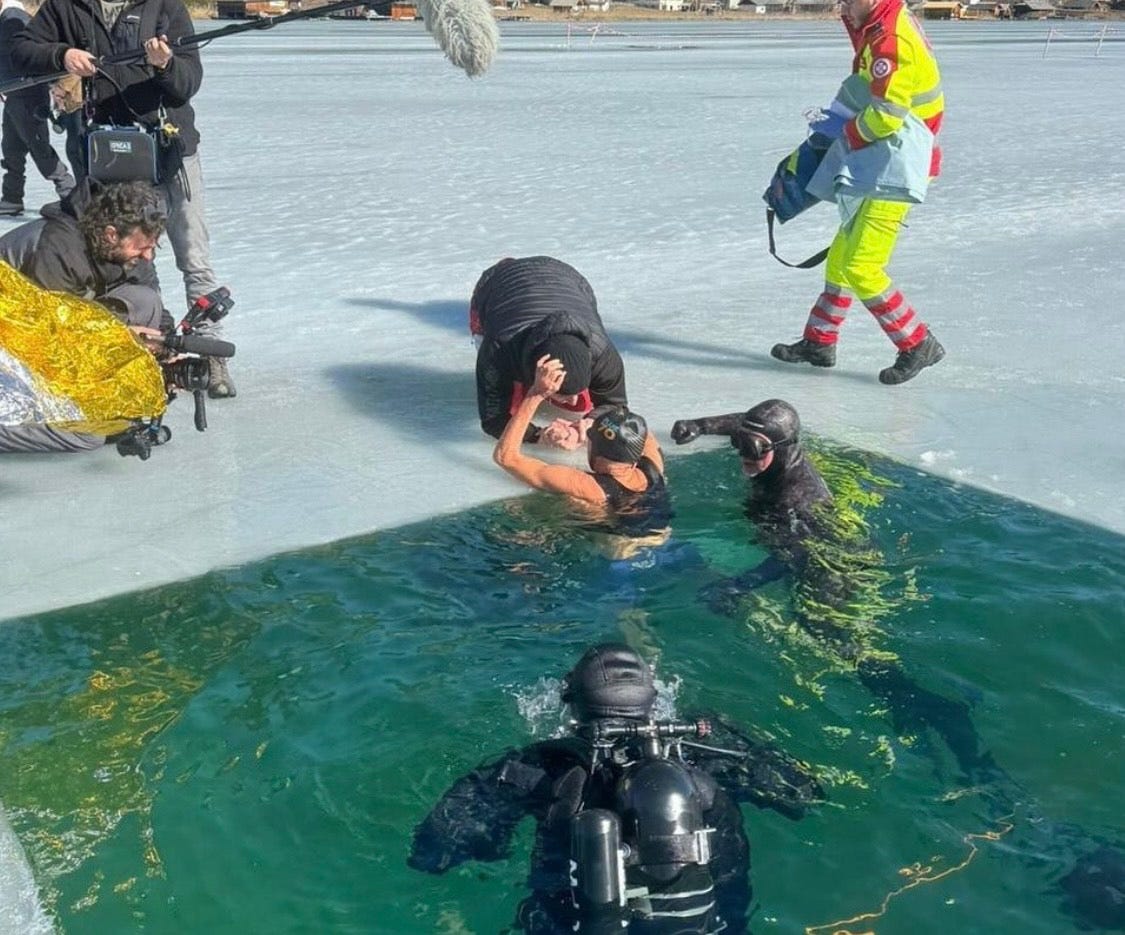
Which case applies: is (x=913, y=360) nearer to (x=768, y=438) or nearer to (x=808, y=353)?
(x=808, y=353)

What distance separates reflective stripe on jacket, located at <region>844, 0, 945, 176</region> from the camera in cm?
558

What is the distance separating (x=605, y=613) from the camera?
13.4ft

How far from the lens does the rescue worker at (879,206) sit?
5613mm

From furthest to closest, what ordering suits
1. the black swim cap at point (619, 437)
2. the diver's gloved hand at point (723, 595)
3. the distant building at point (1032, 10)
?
the distant building at point (1032, 10) → the black swim cap at point (619, 437) → the diver's gloved hand at point (723, 595)

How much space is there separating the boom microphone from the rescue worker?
2774mm

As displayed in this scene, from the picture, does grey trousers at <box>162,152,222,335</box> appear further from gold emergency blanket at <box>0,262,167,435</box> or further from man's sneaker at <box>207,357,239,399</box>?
gold emergency blanket at <box>0,262,167,435</box>

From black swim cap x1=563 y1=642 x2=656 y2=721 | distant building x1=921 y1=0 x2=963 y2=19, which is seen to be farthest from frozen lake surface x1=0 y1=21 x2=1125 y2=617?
distant building x1=921 y1=0 x2=963 y2=19

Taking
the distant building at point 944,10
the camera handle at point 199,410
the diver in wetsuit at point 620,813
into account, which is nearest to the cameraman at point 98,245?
the camera handle at point 199,410

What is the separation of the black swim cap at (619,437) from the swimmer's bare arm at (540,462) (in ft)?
0.48

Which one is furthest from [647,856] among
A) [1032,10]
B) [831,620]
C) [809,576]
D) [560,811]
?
[1032,10]

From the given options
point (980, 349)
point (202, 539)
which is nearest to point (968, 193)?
point (980, 349)

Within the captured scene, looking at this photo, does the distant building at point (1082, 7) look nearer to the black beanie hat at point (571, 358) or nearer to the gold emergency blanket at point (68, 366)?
the black beanie hat at point (571, 358)

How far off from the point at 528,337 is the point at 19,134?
228 inches

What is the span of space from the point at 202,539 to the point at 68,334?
0.87 metres
